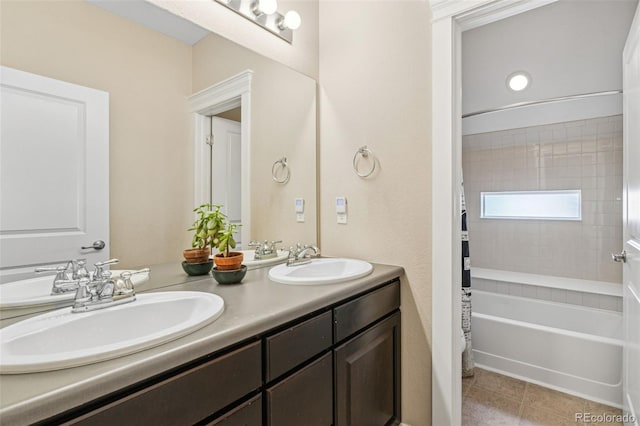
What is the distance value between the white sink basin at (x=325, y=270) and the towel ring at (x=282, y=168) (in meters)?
0.50

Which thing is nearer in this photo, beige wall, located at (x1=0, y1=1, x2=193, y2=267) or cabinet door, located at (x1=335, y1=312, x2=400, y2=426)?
beige wall, located at (x1=0, y1=1, x2=193, y2=267)

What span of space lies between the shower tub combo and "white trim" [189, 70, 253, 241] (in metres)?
1.90

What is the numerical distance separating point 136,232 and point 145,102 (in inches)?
19.4

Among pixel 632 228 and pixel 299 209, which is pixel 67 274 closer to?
pixel 299 209

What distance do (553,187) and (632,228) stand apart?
1.54 m

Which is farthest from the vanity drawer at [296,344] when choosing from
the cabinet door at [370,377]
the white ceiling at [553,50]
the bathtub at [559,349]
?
Result: the white ceiling at [553,50]

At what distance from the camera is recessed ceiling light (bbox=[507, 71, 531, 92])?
2637 millimetres

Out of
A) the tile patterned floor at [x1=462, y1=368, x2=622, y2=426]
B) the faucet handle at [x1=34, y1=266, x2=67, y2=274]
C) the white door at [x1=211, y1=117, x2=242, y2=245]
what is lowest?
the tile patterned floor at [x1=462, y1=368, x2=622, y2=426]

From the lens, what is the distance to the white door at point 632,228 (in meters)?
1.41

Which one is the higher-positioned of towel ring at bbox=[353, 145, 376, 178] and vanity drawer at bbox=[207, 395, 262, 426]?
towel ring at bbox=[353, 145, 376, 178]

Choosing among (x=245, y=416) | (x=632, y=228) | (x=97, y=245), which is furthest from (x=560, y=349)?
(x=97, y=245)

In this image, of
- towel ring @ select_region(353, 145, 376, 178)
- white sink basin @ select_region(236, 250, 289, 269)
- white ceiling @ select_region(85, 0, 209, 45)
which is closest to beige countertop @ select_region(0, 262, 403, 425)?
white sink basin @ select_region(236, 250, 289, 269)

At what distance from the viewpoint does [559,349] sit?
2.14m

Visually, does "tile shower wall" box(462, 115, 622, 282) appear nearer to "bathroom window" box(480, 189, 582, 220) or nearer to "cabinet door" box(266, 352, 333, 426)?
"bathroom window" box(480, 189, 582, 220)
